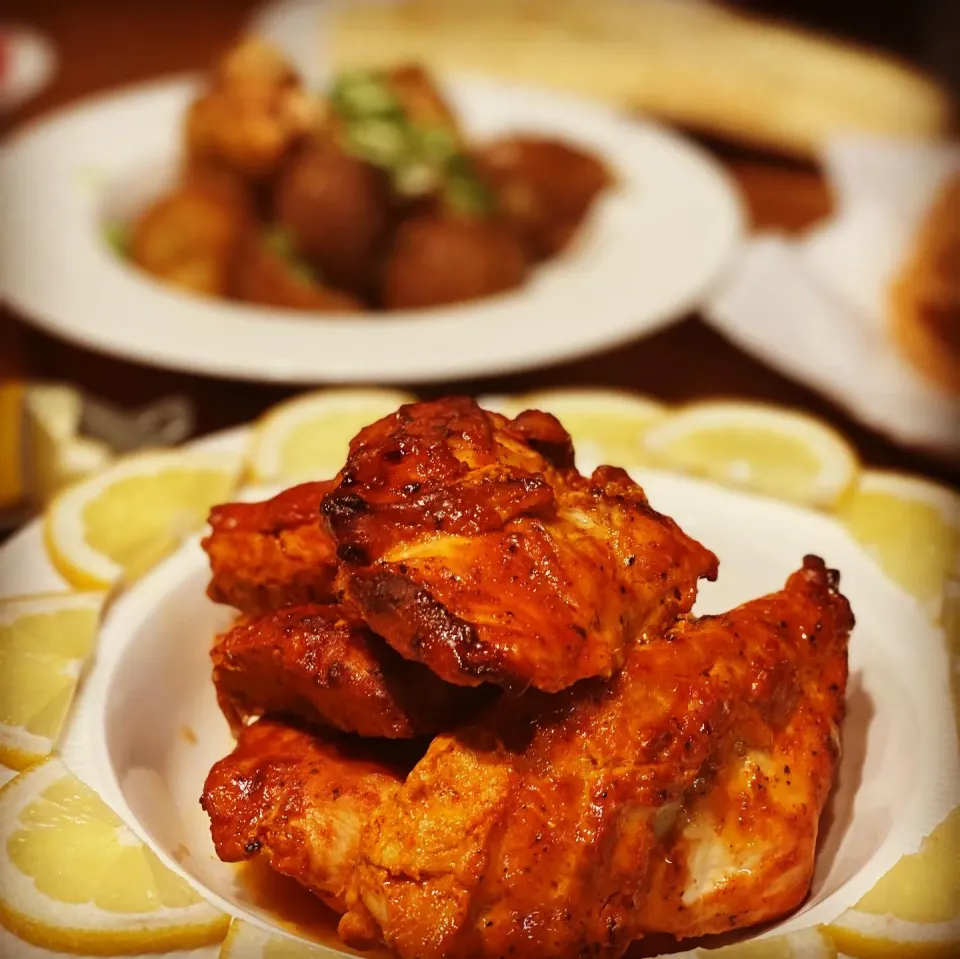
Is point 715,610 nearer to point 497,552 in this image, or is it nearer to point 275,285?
point 497,552

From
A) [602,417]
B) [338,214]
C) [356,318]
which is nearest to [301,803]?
[602,417]

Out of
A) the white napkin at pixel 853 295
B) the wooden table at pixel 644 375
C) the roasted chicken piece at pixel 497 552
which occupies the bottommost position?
the wooden table at pixel 644 375

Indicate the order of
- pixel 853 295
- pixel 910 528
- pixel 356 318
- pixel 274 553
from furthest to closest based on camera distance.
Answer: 1. pixel 853 295
2. pixel 356 318
3. pixel 910 528
4. pixel 274 553

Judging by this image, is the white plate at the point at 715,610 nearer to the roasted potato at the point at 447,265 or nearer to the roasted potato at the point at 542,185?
the roasted potato at the point at 447,265

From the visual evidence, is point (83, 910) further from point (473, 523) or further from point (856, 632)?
point (856, 632)

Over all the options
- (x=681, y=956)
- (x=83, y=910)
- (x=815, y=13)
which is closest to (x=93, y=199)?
(x=83, y=910)

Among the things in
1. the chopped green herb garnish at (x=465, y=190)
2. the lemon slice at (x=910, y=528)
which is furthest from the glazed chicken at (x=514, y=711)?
the chopped green herb garnish at (x=465, y=190)
